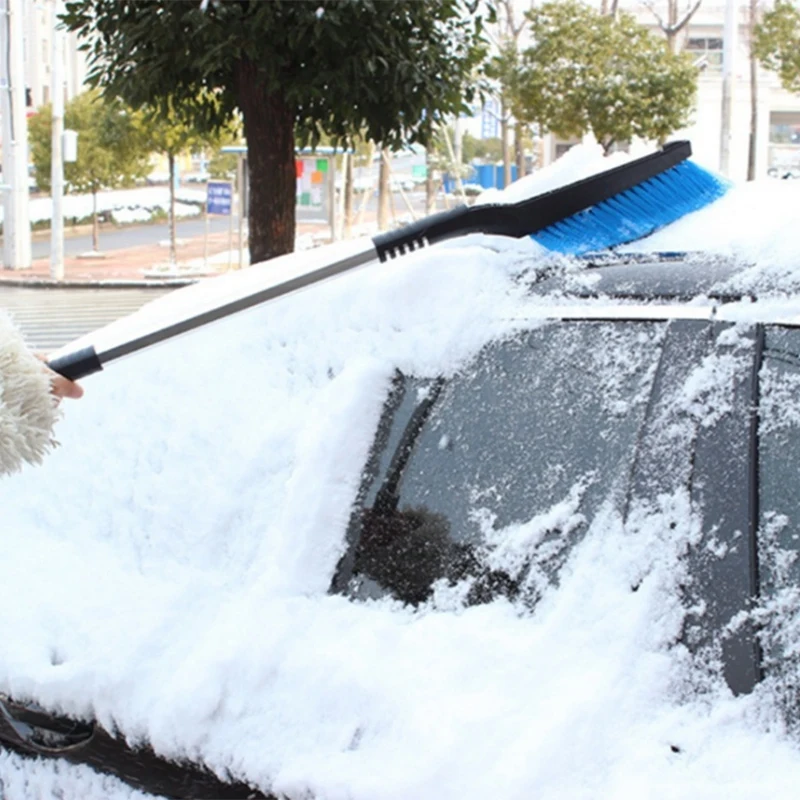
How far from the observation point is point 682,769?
1.24 m

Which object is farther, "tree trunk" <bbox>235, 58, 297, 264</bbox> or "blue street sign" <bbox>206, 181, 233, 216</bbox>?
"blue street sign" <bbox>206, 181, 233, 216</bbox>

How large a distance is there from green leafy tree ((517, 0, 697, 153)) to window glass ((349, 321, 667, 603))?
23.4 meters

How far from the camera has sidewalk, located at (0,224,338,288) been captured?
67.8 feet

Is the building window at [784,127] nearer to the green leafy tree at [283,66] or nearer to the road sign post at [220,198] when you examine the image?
the road sign post at [220,198]

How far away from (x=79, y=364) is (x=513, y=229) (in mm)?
714

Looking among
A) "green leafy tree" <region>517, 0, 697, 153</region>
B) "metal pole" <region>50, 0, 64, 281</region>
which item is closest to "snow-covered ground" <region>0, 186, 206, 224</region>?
"metal pole" <region>50, 0, 64, 281</region>

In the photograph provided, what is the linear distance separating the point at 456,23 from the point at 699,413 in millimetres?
6057

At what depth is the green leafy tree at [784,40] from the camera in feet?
96.0

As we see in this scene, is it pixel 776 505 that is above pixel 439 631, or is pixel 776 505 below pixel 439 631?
above

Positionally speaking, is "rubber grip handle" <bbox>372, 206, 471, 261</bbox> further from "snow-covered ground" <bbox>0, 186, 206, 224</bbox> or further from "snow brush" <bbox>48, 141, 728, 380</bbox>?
"snow-covered ground" <bbox>0, 186, 206, 224</bbox>

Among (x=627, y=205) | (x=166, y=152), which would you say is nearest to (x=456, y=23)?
(x=627, y=205)

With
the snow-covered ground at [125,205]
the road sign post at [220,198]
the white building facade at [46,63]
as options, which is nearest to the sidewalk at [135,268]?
the road sign post at [220,198]

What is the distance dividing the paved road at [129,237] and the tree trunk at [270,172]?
801 inches

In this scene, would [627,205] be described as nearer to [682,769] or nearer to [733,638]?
[733,638]
